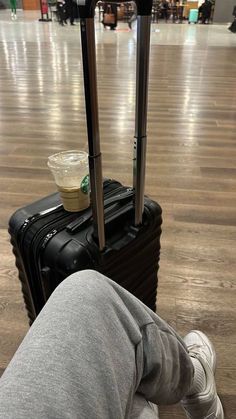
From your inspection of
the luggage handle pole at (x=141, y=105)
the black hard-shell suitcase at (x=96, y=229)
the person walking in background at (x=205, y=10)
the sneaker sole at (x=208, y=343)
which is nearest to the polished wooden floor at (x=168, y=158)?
the sneaker sole at (x=208, y=343)

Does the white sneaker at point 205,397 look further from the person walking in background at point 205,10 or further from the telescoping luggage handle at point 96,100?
the person walking in background at point 205,10

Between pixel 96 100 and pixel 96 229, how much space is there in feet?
1.11

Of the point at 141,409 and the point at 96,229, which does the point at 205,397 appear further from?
the point at 96,229

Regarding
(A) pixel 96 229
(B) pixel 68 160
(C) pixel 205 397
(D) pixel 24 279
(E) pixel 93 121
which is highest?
(E) pixel 93 121

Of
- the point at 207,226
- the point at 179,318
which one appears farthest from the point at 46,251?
the point at 207,226

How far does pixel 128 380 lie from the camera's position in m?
0.63

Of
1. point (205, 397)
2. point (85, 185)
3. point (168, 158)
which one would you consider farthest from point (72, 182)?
point (168, 158)

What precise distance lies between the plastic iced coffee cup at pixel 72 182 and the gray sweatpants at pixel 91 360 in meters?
0.37

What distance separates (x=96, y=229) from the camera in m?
0.99

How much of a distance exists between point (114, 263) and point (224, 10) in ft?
53.5

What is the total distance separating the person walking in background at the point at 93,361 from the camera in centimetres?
49

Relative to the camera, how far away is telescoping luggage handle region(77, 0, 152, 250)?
2.50ft

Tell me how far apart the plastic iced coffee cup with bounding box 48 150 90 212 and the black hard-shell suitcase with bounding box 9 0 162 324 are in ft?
0.10

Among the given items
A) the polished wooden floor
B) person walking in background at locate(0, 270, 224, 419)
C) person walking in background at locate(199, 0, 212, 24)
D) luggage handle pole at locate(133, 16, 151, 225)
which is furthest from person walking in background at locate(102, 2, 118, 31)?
person walking in background at locate(0, 270, 224, 419)
